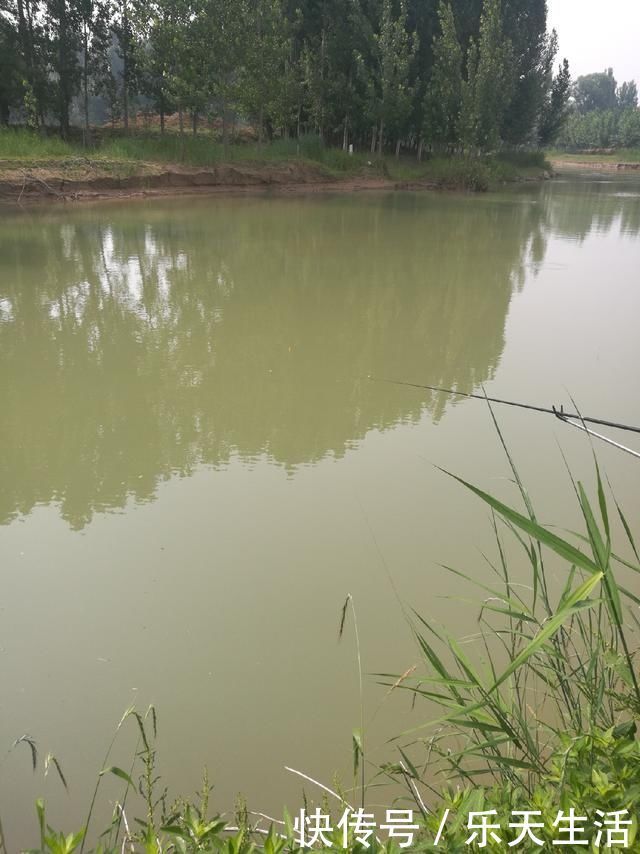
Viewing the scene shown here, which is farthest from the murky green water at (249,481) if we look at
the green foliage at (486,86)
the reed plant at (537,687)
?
the green foliage at (486,86)

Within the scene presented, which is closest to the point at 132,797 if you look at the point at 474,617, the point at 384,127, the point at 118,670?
the point at 118,670

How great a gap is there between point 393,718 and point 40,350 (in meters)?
3.79

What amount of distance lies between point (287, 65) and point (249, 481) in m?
18.8

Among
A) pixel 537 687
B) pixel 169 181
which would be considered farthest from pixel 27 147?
pixel 537 687

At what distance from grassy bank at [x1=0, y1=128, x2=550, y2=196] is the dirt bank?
35mm

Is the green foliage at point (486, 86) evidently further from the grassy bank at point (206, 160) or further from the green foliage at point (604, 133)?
the green foliage at point (604, 133)

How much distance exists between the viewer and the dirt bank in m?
12.7

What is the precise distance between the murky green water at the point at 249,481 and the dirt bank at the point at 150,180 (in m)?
6.54

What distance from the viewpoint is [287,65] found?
60.8 feet

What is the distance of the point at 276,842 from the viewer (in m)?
0.89

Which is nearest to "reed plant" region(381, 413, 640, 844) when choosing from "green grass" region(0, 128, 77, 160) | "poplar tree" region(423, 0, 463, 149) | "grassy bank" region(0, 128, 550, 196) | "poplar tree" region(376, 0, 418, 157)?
"grassy bank" region(0, 128, 550, 196)

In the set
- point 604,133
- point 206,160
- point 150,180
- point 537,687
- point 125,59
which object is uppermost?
point 604,133

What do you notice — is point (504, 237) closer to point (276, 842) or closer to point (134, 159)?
point (134, 159)

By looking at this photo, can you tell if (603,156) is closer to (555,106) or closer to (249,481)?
(555,106)
